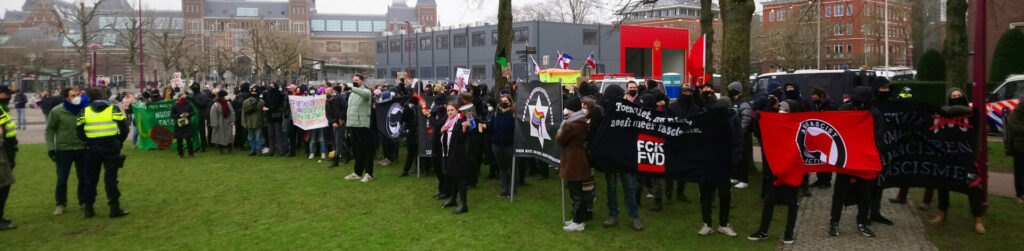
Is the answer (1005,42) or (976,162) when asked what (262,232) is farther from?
(1005,42)

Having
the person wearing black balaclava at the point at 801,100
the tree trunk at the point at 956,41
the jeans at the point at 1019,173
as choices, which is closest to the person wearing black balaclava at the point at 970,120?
the jeans at the point at 1019,173

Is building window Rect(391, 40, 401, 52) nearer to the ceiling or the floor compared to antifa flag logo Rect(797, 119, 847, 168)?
nearer to the ceiling

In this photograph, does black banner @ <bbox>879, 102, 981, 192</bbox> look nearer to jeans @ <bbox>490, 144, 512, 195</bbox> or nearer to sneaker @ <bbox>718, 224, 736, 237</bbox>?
sneaker @ <bbox>718, 224, 736, 237</bbox>

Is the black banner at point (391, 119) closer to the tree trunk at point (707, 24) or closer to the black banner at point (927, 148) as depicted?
the tree trunk at point (707, 24)

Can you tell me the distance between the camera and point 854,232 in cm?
789

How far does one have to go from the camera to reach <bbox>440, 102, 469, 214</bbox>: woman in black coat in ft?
30.2

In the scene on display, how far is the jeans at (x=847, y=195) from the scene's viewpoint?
753 centimetres

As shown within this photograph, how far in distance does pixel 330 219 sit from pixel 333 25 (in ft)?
511

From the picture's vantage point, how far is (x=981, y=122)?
7.66m

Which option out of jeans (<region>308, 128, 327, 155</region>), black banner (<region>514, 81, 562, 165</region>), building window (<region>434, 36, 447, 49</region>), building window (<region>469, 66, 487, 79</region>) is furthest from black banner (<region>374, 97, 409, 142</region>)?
building window (<region>434, 36, 447, 49</region>)

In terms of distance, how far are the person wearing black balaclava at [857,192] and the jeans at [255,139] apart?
40.6ft

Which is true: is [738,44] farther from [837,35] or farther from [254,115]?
[837,35]

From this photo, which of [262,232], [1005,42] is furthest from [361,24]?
[262,232]

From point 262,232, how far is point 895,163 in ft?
23.6
